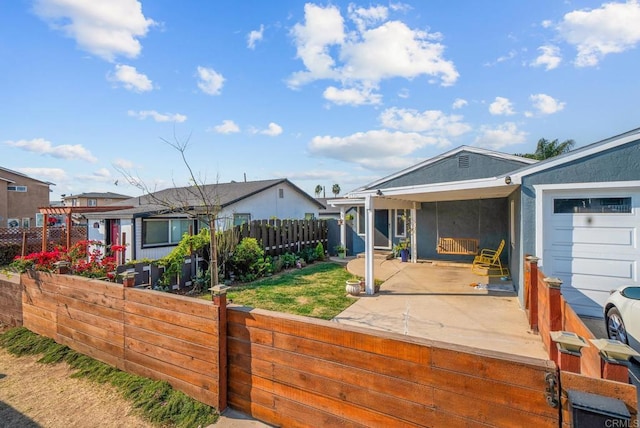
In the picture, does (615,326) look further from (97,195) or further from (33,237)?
(97,195)

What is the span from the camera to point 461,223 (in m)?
11.0

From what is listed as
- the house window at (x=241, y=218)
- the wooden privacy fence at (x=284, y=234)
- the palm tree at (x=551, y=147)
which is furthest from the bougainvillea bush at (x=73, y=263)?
the palm tree at (x=551, y=147)

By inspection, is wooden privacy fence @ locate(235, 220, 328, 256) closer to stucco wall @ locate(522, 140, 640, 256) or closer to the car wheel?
stucco wall @ locate(522, 140, 640, 256)

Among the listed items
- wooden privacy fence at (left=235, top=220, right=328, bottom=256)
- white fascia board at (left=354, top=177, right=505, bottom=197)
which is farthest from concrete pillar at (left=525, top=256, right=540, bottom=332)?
wooden privacy fence at (left=235, top=220, right=328, bottom=256)

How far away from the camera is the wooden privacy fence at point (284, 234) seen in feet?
34.1

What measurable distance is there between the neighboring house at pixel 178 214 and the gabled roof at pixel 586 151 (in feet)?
22.8

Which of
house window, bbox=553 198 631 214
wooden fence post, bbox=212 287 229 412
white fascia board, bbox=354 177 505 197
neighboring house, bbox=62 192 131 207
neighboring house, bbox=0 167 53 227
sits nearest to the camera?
wooden fence post, bbox=212 287 229 412

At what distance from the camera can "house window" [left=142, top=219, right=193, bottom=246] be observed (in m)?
11.9

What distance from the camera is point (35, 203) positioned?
22312 millimetres

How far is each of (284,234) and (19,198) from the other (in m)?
22.3

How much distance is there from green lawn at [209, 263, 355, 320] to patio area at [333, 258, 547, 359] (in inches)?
18.4

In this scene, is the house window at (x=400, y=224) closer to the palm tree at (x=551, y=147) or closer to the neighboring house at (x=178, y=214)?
the neighboring house at (x=178, y=214)

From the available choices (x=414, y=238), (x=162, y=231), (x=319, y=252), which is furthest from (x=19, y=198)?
(x=414, y=238)

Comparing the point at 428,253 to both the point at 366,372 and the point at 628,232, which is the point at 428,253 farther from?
the point at 366,372
